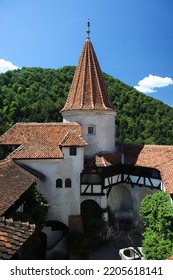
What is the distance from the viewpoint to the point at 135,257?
41.2ft

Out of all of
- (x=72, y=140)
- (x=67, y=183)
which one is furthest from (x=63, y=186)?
(x=72, y=140)

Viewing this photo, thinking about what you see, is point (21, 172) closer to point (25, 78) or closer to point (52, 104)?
point (52, 104)

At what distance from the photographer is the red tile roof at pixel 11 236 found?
461 centimetres

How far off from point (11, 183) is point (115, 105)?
2861cm

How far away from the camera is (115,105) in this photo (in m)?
38.1

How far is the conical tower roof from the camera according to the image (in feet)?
61.8

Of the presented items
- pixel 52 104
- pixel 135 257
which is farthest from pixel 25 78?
pixel 135 257

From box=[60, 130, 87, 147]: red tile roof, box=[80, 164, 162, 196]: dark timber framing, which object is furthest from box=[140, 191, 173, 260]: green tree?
box=[60, 130, 87, 147]: red tile roof

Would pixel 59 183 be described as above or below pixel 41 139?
below

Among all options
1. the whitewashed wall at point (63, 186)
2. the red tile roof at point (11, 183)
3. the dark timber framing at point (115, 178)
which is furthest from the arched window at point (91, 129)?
the red tile roof at point (11, 183)

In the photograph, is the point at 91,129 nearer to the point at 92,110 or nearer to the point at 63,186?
the point at 92,110

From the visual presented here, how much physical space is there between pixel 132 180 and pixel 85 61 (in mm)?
9133

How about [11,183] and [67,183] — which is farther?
[67,183]
